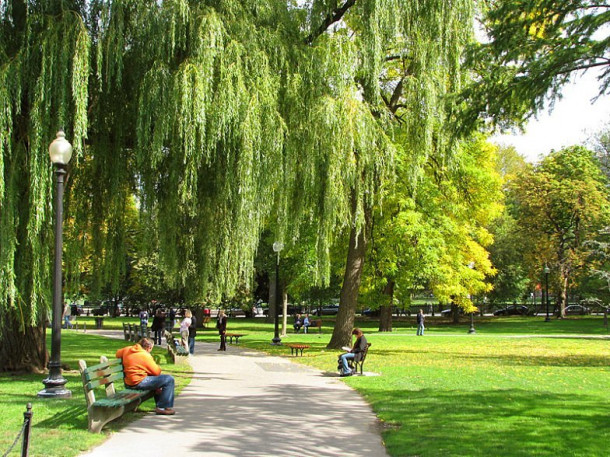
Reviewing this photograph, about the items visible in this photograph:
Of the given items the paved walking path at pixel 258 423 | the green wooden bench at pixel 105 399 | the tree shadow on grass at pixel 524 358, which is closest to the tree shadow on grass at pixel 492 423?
the paved walking path at pixel 258 423

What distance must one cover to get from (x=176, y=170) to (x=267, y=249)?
27894 millimetres

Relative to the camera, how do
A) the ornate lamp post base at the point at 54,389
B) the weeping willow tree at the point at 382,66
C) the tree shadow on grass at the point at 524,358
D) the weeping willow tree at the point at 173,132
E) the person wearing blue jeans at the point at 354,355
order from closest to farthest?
the ornate lamp post base at the point at 54,389, the weeping willow tree at the point at 173,132, the person wearing blue jeans at the point at 354,355, the weeping willow tree at the point at 382,66, the tree shadow on grass at the point at 524,358

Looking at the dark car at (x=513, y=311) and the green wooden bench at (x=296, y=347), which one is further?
the dark car at (x=513, y=311)

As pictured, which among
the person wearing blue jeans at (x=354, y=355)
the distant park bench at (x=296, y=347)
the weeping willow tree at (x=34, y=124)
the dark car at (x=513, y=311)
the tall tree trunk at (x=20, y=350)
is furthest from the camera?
the dark car at (x=513, y=311)

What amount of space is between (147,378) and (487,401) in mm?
5784

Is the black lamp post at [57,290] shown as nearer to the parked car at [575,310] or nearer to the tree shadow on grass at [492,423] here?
the tree shadow on grass at [492,423]

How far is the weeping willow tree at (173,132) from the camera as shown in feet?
34.2

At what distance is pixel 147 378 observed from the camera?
357 inches

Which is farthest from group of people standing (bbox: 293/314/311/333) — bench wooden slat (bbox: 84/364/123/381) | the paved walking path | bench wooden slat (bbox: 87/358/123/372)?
bench wooden slat (bbox: 84/364/123/381)

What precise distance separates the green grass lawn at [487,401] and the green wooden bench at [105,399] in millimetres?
3472

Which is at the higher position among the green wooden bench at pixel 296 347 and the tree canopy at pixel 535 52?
the tree canopy at pixel 535 52

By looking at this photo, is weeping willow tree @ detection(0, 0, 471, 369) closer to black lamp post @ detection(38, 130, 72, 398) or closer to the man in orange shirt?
black lamp post @ detection(38, 130, 72, 398)

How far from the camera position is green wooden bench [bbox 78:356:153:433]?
25.1ft

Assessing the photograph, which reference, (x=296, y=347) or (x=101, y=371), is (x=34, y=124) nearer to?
(x=101, y=371)
